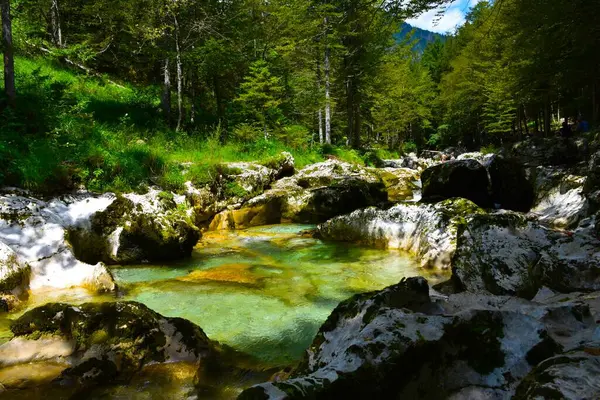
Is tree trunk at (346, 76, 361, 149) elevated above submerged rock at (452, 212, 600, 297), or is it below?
above

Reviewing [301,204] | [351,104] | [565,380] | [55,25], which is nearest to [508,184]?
[301,204]

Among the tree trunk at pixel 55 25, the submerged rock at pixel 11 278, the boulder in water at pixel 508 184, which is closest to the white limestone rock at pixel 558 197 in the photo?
the boulder in water at pixel 508 184

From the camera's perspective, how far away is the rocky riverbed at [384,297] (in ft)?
7.42

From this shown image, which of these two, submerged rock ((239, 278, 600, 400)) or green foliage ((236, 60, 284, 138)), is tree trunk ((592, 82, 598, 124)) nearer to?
green foliage ((236, 60, 284, 138))

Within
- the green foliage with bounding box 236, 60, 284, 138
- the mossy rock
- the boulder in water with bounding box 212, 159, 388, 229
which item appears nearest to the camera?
the boulder in water with bounding box 212, 159, 388, 229

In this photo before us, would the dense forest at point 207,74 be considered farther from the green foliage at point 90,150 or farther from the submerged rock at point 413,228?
the submerged rock at point 413,228

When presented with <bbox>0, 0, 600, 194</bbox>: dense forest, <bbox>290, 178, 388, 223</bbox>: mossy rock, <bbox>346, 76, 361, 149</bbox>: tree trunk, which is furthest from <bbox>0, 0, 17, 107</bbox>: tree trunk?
<bbox>346, 76, 361, 149</bbox>: tree trunk

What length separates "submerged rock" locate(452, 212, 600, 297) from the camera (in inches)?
159

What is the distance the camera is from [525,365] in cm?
232

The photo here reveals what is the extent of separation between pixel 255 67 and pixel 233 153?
565cm

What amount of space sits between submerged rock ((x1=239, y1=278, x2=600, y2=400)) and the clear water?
163cm

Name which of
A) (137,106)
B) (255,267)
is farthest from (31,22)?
(255,267)

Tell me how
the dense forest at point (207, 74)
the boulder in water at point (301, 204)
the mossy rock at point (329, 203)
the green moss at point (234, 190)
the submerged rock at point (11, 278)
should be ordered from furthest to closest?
1. the mossy rock at point (329, 203)
2. the green moss at point (234, 190)
3. the boulder in water at point (301, 204)
4. the dense forest at point (207, 74)
5. the submerged rock at point (11, 278)

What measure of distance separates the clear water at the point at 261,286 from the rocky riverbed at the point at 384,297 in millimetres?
368
